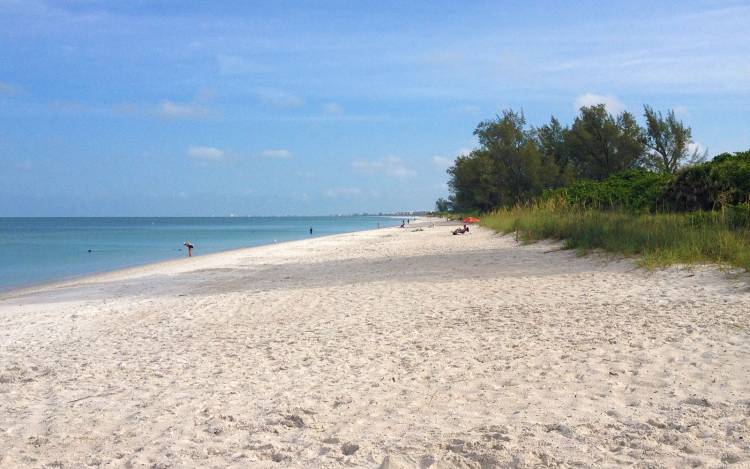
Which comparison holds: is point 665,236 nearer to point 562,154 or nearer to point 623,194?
point 623,194

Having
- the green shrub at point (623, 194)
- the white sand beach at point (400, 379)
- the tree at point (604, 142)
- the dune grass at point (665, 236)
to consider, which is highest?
the tree at point (604, 142)

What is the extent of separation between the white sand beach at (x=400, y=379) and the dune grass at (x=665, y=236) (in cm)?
76

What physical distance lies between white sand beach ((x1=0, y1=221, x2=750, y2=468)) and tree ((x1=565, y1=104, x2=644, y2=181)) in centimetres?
3708

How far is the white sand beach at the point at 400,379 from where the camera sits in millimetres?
3750

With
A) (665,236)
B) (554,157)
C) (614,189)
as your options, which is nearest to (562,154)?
(554,157)

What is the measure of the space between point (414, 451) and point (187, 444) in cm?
147

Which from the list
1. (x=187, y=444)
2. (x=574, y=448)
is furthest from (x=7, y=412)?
(x=574, y=448)

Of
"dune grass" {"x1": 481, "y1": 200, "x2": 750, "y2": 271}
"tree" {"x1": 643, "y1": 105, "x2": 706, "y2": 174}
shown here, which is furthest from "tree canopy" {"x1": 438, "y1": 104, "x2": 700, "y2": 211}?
"dune grass" {"x1": 481, "y1": 200, "x2": 750, "y2": 271}

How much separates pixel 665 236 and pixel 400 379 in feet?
29.3

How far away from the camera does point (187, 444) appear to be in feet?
13.0

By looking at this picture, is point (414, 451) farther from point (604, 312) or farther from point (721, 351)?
point (604, 312)

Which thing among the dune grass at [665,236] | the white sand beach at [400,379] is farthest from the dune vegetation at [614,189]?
the white sand beach at [400,379]

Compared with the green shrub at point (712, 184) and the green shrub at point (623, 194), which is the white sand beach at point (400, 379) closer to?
the green shrub at point (712, 184)

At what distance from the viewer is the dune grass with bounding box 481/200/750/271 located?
10.2m
